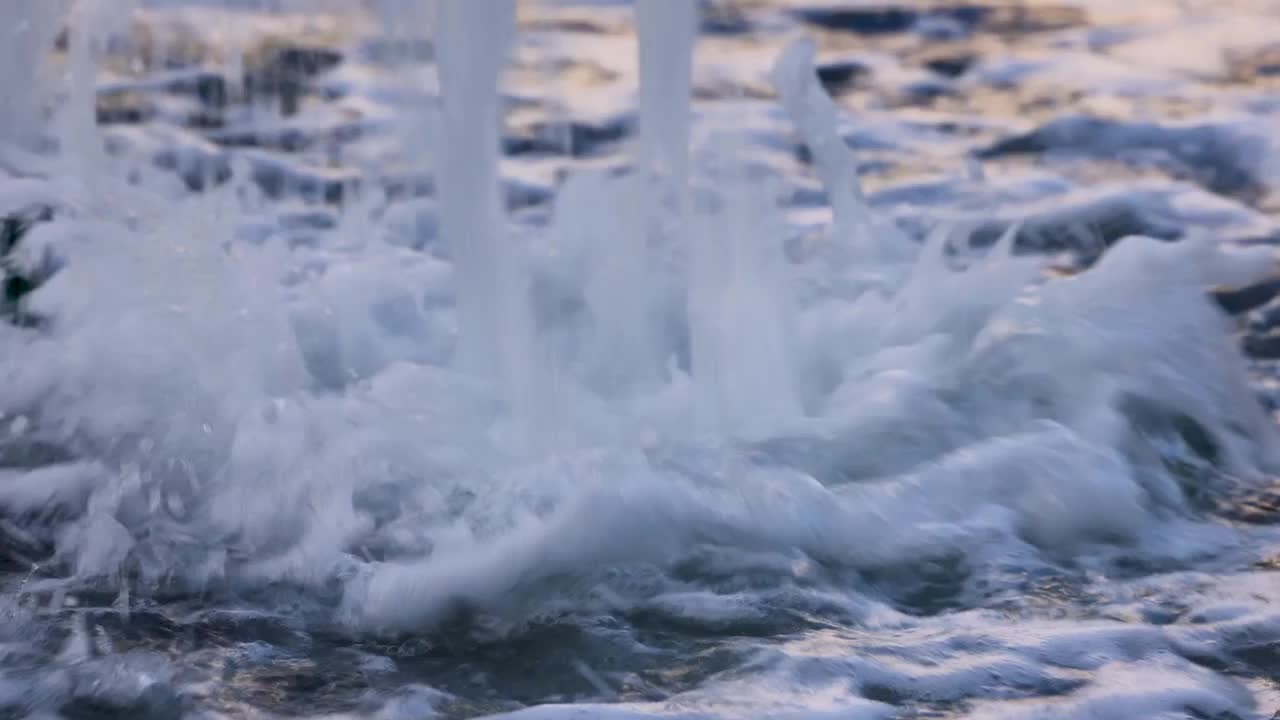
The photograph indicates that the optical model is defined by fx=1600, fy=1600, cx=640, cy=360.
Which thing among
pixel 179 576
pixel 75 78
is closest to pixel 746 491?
pixel 179 576

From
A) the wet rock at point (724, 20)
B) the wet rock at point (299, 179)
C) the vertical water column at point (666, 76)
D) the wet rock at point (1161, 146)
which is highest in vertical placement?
the wet rock at point (724, 20)

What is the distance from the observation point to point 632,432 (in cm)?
327

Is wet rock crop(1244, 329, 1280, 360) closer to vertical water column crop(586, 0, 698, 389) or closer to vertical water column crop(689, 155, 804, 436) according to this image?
vertical water column crop(689, 155, 804, 436)

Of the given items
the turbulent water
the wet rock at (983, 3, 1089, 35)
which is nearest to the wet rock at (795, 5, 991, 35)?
the wet rock at (983, 3, 1089, 35)

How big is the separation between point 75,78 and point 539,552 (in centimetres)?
296

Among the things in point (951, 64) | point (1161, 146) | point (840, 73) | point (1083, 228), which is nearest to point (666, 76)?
point (1083, 228)

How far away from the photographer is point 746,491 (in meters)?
3.00

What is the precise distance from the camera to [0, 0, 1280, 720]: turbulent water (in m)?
2.47

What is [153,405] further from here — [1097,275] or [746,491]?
[1097,275]

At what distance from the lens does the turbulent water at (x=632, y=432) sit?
2467 millimetres

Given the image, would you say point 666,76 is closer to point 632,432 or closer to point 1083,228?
point 632,432

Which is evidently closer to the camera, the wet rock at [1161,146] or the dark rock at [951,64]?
the wet rock at [1161,146]

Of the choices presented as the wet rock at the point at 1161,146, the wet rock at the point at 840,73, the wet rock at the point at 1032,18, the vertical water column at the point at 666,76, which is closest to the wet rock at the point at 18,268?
the vertical water column at the point at 666,76

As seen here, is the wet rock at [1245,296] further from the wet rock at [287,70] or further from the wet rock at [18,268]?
the wet rock at [287,70]
